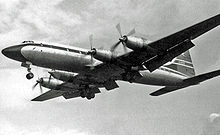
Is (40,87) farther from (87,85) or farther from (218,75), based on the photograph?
(218,75)

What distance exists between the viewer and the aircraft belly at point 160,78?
30625mm

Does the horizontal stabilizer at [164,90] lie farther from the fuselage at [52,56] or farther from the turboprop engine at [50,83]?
the turboprop engine at [50,83]

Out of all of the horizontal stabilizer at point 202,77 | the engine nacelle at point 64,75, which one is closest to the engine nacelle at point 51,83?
the engine nacelle at point 64,75

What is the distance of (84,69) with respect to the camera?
27344 mm

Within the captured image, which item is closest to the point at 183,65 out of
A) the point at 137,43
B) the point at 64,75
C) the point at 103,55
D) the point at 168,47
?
the point at 168,47

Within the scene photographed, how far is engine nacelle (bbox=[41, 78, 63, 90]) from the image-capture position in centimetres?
3266

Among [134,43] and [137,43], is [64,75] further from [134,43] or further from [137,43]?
[137,43]

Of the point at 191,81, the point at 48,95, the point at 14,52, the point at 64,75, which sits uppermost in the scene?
the point at 48,95

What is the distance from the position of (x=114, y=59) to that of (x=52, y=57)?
16.8 feet

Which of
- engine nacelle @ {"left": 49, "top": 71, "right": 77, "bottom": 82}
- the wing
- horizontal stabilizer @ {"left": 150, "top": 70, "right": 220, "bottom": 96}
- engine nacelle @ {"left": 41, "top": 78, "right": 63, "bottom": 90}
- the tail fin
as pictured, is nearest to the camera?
the wing

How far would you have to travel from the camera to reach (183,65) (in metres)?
34.9

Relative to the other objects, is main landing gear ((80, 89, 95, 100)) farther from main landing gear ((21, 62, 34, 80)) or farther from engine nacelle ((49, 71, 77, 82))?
main landing gear ((21, 62, 34, 80))

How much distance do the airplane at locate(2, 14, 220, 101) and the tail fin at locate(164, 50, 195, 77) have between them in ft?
5.47

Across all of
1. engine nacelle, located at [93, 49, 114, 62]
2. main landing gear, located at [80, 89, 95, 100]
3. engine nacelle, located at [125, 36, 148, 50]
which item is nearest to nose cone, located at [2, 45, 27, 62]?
engine nacelle, located at [93, 49, 114, 62]
